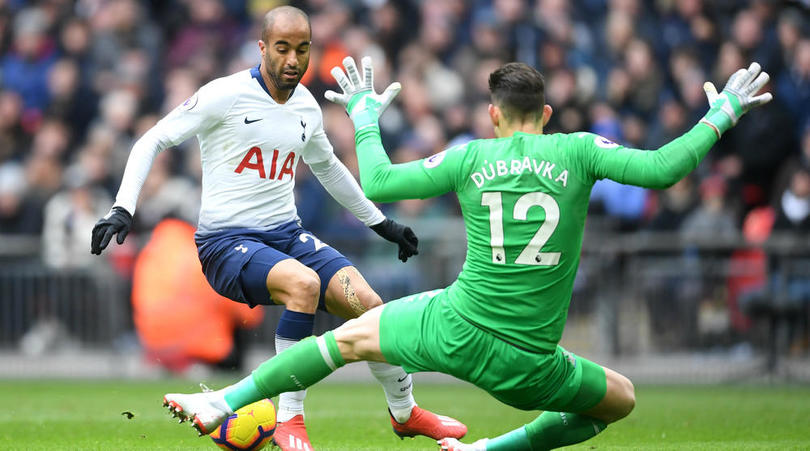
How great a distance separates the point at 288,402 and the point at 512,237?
227 cm

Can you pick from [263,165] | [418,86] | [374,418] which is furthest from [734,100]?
[418,86]

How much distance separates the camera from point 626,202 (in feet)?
52.6

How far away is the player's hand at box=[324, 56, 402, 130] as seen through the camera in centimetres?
672

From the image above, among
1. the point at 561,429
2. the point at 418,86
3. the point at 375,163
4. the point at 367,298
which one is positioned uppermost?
the point at 418,86

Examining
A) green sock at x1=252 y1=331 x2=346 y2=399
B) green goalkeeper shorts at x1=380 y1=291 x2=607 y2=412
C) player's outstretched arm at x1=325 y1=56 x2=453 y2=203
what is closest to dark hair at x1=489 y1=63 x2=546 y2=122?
player's outstretched arm at x1=325 y1=56 x2=453 y2=203

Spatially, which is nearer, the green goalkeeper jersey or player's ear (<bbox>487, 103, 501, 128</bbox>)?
the green goalkeeper jersey

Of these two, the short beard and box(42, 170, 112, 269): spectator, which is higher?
the short beard

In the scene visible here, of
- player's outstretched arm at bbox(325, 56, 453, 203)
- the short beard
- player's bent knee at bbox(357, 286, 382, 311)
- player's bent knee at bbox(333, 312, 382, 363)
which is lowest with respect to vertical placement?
player's bent knee at bbox(333, 312, 382, 363)

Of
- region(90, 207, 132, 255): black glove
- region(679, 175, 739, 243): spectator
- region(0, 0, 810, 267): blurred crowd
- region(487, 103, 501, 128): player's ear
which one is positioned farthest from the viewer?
region(0, 0, 810, 267): blurred crowd

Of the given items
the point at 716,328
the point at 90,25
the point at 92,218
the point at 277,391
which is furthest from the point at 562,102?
the point at 277,391

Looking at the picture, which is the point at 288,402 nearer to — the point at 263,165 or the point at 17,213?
the point at 263,165

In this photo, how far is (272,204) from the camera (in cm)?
853

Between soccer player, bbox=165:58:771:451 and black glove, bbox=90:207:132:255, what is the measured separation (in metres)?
1.51

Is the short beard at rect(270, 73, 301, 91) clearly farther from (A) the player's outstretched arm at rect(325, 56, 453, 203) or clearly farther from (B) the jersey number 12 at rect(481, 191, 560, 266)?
(B) the jersey number 12 at rect(481, 191, 560, 266)
